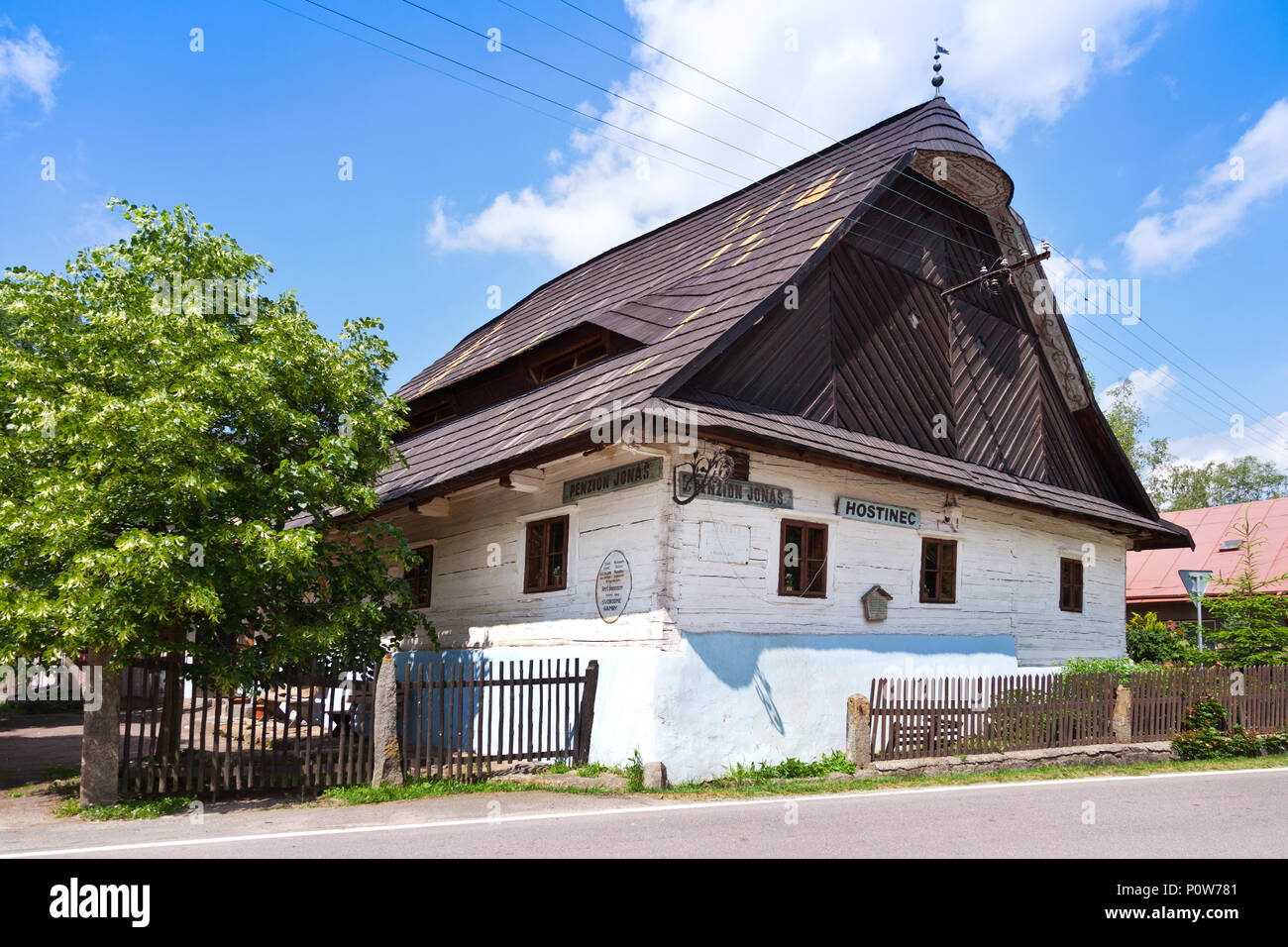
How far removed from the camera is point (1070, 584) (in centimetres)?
1842

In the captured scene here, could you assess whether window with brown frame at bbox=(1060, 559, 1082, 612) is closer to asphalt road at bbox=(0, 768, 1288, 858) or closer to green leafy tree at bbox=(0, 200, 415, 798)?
asphalt road at bbox=(0, 768, 1288, 858)

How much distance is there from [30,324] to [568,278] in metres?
15.2

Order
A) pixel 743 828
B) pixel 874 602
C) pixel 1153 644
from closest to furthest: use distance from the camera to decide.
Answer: pixel 743 828 → pixel 874 602 → pixel 1153 644

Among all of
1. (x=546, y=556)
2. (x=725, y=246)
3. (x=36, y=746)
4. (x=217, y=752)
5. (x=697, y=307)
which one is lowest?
(x=36, y=746)

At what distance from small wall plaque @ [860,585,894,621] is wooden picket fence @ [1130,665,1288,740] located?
4.25m

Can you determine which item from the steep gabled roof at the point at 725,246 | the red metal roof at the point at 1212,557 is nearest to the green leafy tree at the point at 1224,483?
the red metal roof at the point at 1212,557

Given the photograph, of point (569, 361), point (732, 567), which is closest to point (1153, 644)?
point (732, 567)

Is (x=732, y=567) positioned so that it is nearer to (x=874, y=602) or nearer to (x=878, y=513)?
(x=874, y=602)

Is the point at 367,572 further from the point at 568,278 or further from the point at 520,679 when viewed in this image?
the point at 568,278

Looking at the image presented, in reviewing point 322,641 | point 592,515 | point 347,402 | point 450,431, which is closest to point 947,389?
point 592,515

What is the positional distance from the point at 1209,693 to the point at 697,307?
10.4m

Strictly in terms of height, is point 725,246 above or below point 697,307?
above
